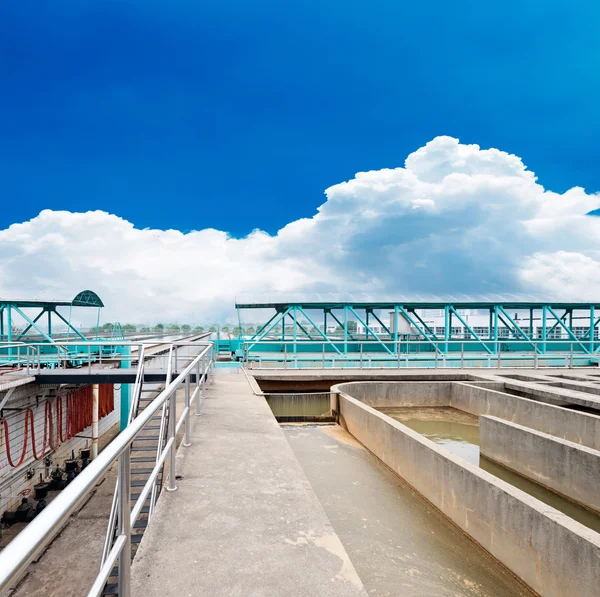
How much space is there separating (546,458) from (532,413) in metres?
3.05

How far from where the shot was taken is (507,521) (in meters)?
4.12

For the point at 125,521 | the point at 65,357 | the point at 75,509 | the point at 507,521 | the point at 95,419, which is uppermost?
the point at 75,509

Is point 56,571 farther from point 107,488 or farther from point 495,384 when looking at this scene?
point 495,384

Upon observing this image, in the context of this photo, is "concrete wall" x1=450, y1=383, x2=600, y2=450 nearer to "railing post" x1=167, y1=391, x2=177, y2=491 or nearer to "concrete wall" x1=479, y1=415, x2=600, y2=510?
"concrete wall" x1=479, y1=415, x2=600, y2=510

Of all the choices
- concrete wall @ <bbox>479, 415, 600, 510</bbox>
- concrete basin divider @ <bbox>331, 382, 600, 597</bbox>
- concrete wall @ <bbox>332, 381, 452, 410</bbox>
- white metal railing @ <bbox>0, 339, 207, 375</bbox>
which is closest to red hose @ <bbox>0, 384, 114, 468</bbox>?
white metal railing @ <bbox>0, 339, 207, 375</bbox>

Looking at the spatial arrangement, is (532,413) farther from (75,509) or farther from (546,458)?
(75,509)

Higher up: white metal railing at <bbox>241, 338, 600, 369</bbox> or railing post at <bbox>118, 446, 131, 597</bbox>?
railing post at <bbox>118, 446, 131, 597</bbox>

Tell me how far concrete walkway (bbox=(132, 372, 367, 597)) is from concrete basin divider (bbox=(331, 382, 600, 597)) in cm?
209

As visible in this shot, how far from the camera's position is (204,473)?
163 inches

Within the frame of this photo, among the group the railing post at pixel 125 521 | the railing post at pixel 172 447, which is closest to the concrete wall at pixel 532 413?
the railing post at pixel 172 447

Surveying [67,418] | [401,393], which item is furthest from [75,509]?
[67,418]

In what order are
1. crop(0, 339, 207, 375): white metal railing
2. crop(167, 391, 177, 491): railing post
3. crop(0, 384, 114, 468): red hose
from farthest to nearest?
crop(0, 384, 114, 468): red hose
crop(0, 339, 207, 375): white metal railing
crop(167, 391, 177, 491): railing post

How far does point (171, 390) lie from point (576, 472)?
6061 mm

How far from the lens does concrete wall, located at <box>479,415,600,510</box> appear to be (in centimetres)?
569
